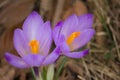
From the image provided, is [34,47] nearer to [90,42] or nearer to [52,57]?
[52,57]

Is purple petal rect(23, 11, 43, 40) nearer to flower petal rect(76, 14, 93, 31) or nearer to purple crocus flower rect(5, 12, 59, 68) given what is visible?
purple crocus flower rect(5, 12, 59, 68)

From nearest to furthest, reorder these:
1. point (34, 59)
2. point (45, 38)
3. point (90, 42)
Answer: point (34, 59)
point (45, 38)
point (90, 42)

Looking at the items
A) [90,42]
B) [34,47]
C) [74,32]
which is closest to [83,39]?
[74,32]

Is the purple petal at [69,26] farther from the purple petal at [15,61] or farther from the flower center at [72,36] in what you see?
the purple petal at [15,61]

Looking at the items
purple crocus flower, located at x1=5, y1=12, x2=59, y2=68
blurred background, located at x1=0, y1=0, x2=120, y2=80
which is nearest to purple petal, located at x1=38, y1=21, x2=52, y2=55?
purple crocus flower, located at x1=5, y1=12, x2=59, y2=68

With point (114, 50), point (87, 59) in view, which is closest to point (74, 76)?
point (87, 59)

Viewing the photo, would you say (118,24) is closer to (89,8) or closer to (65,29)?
(89,8)
